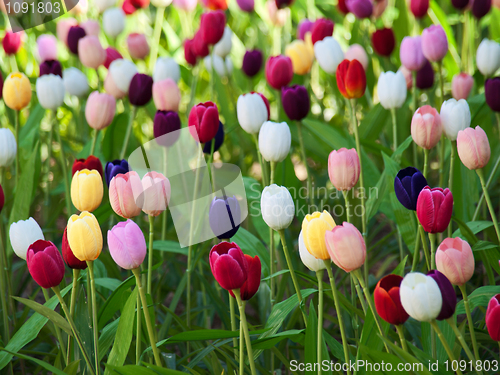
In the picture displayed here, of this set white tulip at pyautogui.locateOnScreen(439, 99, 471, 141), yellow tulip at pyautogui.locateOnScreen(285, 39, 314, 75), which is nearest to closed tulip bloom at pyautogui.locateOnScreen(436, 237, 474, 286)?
white tulip at pyautogui.locateOnScreen(439, 99, 471, 141)

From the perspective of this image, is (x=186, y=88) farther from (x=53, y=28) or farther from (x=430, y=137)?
(x=430, y=137)

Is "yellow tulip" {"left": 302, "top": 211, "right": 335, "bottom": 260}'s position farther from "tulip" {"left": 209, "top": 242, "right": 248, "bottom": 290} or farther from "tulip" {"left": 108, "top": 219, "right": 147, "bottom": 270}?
"tulip" {"left": 108, "top": 219, "right": 147, "bottom": 270}

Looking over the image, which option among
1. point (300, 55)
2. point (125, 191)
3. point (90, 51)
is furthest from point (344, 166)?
point (90, 51)

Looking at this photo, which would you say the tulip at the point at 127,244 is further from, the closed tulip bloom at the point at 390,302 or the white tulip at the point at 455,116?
the white tulip at the point at 455,116

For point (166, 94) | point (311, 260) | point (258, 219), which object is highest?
point (166, 94)

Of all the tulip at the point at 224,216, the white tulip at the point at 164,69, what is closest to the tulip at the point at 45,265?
the tulip at the point at 224,216

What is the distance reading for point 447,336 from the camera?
2.58 feet

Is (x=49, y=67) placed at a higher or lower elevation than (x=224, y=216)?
higher

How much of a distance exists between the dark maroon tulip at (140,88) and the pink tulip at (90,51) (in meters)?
0.35

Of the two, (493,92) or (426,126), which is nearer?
(426,126)

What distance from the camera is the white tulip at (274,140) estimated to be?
36.0 inches

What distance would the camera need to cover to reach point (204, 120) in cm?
94

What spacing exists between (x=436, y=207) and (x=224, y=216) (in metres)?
0.30

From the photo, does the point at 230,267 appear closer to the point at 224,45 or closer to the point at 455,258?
the point at 455,258
